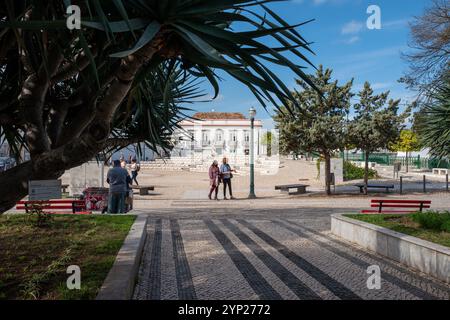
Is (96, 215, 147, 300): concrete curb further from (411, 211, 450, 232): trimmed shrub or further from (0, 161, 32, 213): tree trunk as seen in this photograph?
(411, 211, 450, 232): trimmed shrub

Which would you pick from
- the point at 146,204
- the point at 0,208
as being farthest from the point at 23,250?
the point at 146,204

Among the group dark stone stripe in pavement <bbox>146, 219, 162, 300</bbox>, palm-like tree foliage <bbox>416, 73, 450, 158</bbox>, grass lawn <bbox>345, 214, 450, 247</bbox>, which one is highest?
palm-like tree foliage <bbox>416, 73, 450, 158</bbox>

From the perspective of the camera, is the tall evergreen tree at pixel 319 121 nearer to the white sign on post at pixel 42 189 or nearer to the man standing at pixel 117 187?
the man standing at pixel 117 187

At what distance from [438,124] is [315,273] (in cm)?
452

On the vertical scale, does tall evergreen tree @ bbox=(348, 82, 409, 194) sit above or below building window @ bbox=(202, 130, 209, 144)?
below

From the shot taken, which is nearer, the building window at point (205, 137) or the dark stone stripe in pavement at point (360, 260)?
the dark stone stripe in pavement at point (360, 260)

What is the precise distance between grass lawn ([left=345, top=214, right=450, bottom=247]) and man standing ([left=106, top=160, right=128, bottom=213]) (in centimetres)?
554

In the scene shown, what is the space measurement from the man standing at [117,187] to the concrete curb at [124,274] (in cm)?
344

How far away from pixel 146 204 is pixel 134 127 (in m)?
9.20

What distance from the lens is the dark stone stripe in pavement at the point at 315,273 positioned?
17.1ft

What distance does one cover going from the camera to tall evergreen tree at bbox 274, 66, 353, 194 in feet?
60.3

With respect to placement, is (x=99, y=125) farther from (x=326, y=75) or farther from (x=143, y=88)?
(x=326, y=75)

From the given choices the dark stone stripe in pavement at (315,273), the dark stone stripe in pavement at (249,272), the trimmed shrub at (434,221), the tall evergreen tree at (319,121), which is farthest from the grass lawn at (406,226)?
the tall evergreen tree at (319,121)

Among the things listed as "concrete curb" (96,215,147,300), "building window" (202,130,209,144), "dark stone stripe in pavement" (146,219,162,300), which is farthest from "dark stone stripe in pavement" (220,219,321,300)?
"building window" (202,130,209,144)
